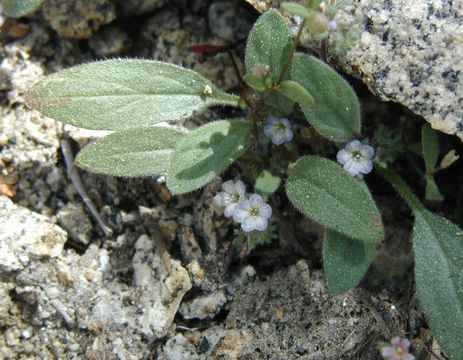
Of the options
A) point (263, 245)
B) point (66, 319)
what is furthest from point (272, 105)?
→ point (66, 319)

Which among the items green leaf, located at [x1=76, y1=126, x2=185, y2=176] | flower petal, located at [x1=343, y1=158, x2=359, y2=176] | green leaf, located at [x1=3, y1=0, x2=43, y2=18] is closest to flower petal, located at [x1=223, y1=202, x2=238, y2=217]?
green leaf, located at [x1=76, y1=126, x2=185, y2=176]

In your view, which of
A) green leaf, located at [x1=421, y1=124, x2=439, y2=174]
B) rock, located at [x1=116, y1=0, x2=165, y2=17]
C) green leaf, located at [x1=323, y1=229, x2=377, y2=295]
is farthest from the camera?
rock, located at [x1=116, y1=0, x2=165, y2=17]

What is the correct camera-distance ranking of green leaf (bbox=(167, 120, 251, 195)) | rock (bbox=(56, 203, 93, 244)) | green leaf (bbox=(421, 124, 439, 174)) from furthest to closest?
rock (bbox=(56, 203, 93, 244)) → green leaf (bbox=(421, 124, 439, 174)) → green leaf (bbox=(167, 120, 251, 195))

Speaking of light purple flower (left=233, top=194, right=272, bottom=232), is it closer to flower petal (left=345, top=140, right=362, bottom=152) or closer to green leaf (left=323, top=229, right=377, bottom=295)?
green leaf (left=323, top=229, right=377, bottom=295)

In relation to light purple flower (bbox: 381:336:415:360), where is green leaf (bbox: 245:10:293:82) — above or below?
above

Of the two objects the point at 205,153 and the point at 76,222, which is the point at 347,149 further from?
the point at 76,222

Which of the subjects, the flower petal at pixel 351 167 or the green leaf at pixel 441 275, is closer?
the green leaf at pixel 441 275

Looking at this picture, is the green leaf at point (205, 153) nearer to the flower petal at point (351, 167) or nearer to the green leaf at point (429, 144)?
the flower petal at point (351, 167)

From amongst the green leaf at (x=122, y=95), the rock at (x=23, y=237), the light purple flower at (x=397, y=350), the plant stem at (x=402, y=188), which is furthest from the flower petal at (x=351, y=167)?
the rock at (x=23, y=237)
